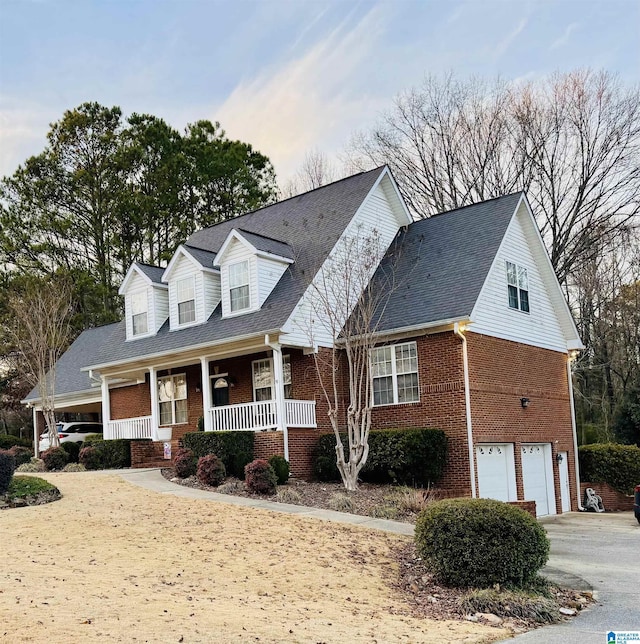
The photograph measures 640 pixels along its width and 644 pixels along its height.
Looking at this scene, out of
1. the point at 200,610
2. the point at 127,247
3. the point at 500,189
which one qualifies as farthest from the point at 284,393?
the point at 127,247

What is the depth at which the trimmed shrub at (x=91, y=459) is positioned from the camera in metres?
22.5

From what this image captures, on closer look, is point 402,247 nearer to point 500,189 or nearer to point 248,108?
point 248,108

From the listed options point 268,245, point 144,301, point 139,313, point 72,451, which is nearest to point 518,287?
point 268,245

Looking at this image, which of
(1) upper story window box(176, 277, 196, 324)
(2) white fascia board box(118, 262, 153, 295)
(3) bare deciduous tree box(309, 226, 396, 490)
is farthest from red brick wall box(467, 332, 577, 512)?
(2) white fascia board box(118, 262, 153, 295)

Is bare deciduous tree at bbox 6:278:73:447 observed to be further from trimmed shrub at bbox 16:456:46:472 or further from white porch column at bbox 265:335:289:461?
white porch column at bbox 265:335:289:461

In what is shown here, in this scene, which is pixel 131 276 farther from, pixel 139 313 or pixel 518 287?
pixel 518 287

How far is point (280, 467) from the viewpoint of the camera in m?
17.5

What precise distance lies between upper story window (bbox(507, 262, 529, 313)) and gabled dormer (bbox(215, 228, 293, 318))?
6.21m

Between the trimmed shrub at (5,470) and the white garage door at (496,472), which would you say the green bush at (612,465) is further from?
the trimmed shrub at (5,470)

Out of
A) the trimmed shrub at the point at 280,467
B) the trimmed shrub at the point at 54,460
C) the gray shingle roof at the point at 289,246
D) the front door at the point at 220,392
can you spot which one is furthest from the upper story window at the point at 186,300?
the trimmed shrub at the point at 280,467

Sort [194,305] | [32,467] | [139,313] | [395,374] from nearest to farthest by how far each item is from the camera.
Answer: [395,374] < [194,305] < [32,467] < [139,313]

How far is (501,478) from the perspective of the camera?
19.4 meters

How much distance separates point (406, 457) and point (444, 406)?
6.71 feet

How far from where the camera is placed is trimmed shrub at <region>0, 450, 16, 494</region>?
14.7 metres
